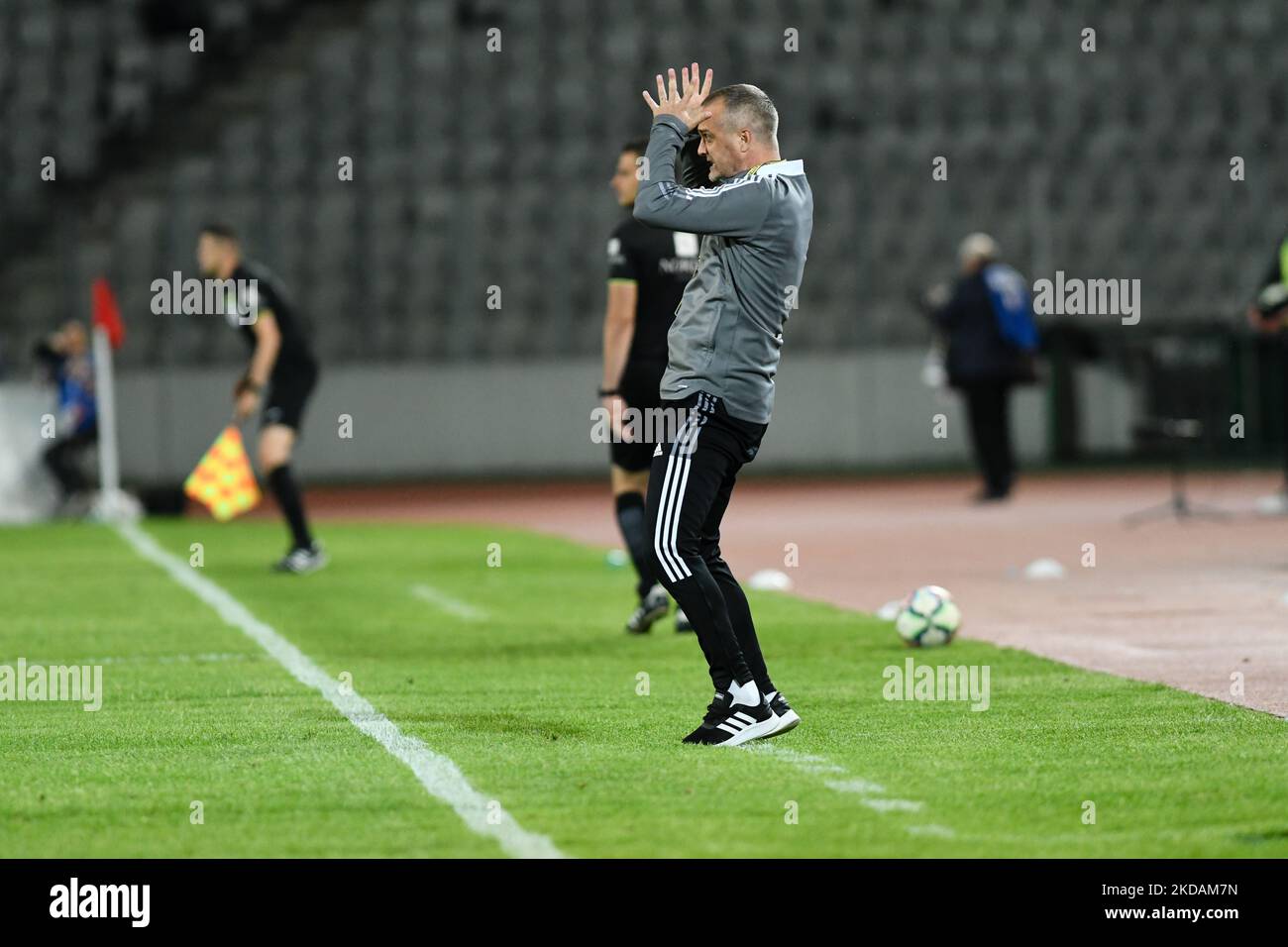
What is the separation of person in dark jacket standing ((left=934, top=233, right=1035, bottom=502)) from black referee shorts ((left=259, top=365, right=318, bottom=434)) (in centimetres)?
801

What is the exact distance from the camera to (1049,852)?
491 cm

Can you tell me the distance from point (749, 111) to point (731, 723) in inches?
75.0

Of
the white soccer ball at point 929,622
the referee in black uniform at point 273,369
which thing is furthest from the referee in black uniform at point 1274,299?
the white soccer ball at point 929,622

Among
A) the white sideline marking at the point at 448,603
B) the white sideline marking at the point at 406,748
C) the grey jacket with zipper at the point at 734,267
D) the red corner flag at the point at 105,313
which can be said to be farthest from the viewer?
the red corner flag at the point at 105,313

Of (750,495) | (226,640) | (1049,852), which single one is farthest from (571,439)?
(1049,852)

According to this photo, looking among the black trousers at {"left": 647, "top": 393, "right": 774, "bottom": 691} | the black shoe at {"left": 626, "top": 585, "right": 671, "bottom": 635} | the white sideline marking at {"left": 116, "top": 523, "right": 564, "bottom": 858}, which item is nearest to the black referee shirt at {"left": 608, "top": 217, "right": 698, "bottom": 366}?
the black shoe at {"left": 626, "top": 585, "right": 671, "bottom": 635}

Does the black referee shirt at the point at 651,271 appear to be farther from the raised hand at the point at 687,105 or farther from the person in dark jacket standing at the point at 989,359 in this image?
the person in dark jacket standing at the point at 989,359

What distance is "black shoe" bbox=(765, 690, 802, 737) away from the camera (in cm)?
666

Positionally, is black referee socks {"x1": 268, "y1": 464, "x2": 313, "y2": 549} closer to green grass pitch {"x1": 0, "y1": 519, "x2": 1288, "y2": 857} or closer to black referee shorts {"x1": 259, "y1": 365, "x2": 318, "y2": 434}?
black referee shorts {"x1": 259, "y1": 365, "x2": 318, "y2": 434}

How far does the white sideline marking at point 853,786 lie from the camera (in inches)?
205

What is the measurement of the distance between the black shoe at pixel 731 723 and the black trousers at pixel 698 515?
0.07 meters

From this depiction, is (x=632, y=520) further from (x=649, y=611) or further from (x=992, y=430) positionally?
(x=992, y=430)
